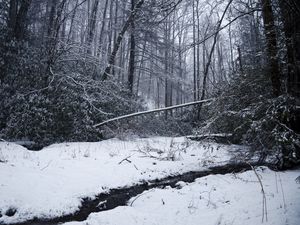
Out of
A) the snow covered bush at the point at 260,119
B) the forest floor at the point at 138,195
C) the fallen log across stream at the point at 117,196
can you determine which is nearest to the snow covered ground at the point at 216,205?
the forest floor at the point at 138,195

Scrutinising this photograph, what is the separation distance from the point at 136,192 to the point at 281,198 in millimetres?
2780

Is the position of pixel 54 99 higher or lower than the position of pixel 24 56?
lower

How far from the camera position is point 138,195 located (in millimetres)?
4859

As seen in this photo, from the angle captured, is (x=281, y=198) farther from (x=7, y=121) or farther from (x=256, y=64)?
(x=7, y=121)

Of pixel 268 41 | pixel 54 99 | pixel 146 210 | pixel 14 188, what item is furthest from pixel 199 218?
pixel 54 99

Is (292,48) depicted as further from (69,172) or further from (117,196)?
(69,172)

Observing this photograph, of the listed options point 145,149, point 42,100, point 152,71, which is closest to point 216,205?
point 145,149

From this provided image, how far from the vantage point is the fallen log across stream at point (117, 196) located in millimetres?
3882

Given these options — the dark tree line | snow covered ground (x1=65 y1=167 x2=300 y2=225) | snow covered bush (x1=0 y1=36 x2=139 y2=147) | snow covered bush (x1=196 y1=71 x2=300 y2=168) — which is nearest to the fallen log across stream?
snow covered ground (x1=65 y1=167 x2=300 y2=225)

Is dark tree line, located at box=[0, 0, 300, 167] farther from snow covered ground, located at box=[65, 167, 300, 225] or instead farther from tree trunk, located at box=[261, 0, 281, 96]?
snow covered ground, located at box=[65, 167, 300, 225]

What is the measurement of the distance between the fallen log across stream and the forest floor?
0.26 ft

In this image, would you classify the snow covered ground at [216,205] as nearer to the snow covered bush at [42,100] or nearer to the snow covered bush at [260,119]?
the snow covered bush at [260,119]

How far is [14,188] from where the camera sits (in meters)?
4.33

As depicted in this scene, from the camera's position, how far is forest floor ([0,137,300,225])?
12.0 feet
